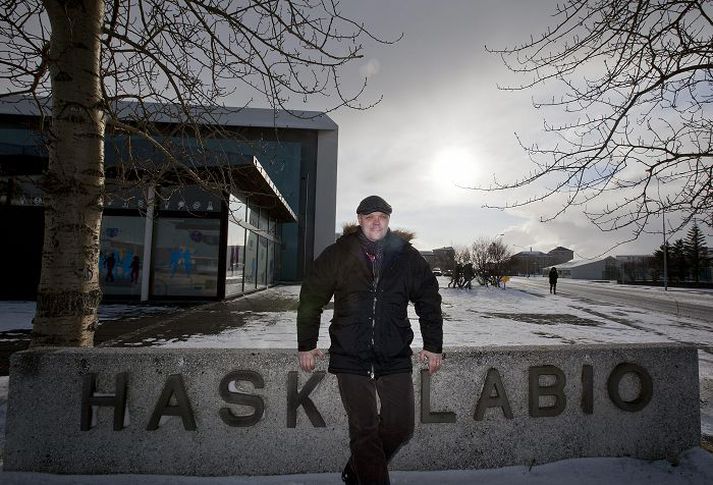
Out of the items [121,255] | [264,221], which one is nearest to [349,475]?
[121,255]

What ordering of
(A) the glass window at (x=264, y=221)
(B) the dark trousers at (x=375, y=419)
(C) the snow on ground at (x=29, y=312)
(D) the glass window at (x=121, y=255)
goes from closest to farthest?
(B) the dark trousers at (x=375, y=419) → (C) the snow on ground at (x=29, y=312) → (D) the glass window at (x=121, y=255) → (A) the glass window at (x=264, y=221)

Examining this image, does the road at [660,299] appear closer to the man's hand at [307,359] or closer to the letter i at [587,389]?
the letter i at [587,389]

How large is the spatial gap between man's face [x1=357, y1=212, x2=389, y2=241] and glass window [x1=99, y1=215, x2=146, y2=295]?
493 inches

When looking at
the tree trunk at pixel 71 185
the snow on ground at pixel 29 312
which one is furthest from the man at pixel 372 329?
the snow on ground at pixel 29 312

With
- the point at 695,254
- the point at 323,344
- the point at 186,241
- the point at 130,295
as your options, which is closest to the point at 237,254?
the point at 186,241

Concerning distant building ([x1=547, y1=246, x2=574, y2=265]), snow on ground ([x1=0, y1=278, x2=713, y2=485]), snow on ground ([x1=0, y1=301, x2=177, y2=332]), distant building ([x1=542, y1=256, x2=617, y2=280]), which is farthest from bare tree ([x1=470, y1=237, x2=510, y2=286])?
distant building ([x1=547, y1=246, x2=574, y2=265])

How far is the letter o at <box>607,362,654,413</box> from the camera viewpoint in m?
2.67

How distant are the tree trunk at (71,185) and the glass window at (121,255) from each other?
11080mm

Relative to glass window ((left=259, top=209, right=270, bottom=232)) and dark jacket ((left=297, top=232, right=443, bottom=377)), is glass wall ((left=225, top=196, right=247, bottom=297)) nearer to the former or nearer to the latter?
glass window ((left=259, top=209, right=270, bottom=232))

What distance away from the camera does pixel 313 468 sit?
2490 mm

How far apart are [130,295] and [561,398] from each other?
13.5 m

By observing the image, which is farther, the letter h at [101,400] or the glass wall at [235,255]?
the glass wall at [235,255]

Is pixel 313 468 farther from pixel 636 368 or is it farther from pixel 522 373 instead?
pixel 636 368

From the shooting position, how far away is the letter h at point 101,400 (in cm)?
240
